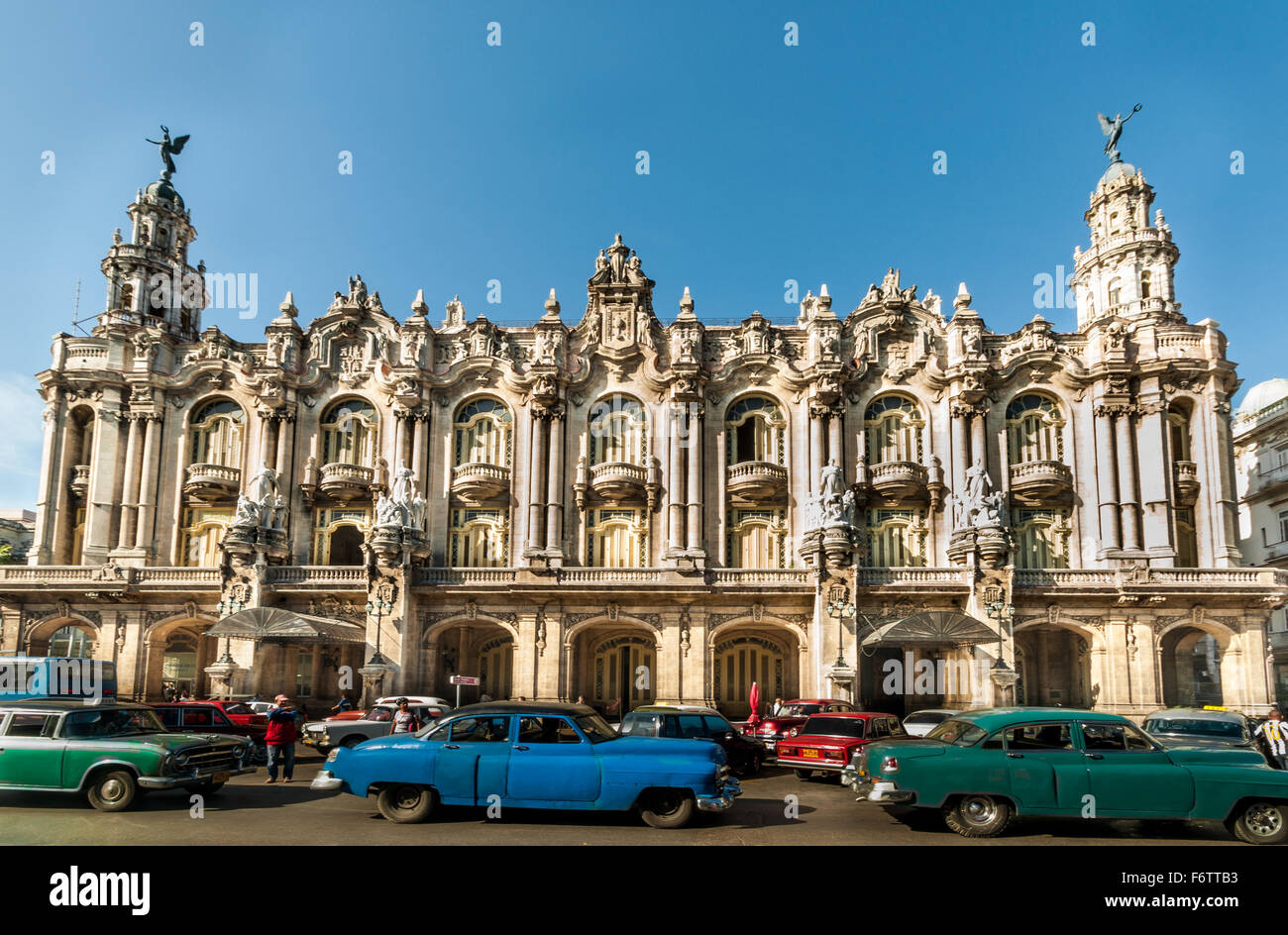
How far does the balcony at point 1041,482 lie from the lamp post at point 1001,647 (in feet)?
18.8

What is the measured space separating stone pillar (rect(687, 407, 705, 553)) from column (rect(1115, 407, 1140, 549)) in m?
16.1

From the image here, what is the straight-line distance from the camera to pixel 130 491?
Result: 35406 millimetres

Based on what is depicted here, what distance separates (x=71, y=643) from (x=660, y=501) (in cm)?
2428

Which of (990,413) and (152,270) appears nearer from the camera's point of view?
(990,413)

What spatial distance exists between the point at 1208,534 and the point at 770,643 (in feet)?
56.4

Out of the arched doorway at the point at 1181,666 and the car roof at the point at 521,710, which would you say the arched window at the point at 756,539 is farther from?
the car roof at the point at 521,710

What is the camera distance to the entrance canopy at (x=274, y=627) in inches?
1082

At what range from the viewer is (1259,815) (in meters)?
11.6

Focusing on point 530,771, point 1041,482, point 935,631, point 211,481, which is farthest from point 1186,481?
Answer: point 211,481

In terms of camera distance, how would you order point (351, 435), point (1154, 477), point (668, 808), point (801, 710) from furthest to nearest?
point (351, 435) → point (1154, 477) → point (801, 710) → point (668, 808)

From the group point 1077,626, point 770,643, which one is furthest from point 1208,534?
point 770,643

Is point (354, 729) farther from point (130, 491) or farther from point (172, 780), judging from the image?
point (130, 491)
